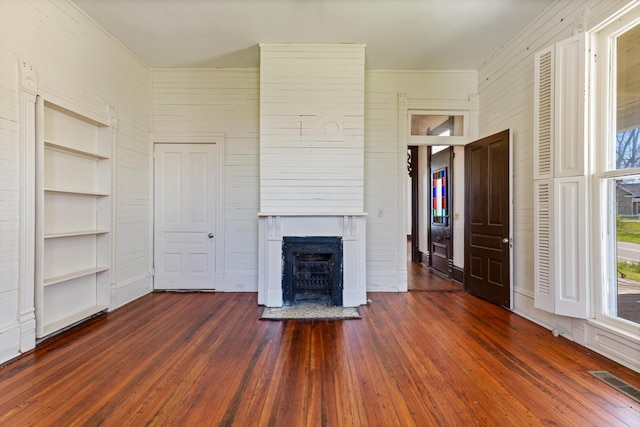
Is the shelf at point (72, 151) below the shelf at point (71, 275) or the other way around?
the other way around

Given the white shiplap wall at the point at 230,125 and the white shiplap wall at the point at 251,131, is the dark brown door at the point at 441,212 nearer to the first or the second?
the white shiplap wall at the point at 251,131

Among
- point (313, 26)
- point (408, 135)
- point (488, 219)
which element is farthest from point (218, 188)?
point (488, 219)

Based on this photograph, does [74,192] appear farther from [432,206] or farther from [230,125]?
[432,206]

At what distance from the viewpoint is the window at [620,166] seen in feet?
8.29

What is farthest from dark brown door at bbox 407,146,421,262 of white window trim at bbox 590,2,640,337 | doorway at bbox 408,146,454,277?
white window trim at bbox 590,2,640,337

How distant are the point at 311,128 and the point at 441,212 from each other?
11.5 feet

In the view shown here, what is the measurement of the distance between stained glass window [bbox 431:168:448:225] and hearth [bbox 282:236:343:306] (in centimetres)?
300

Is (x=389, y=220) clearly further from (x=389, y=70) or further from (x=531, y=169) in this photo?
(x=389, y=70)

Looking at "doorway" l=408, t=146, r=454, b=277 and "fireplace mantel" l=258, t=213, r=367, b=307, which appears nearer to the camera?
"fireplace mantel" l=258, t=213, r=367, b=307

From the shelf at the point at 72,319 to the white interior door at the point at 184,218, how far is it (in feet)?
3.68

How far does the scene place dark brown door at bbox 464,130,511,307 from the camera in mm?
3923

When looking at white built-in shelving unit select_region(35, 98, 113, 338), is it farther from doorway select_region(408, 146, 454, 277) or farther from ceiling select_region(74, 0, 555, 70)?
doorway select_region(408, 146, 454, 277)

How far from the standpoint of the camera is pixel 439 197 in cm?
620

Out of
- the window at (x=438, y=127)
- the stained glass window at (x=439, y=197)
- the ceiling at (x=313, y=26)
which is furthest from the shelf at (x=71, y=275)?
the stained glass window at (x=439, y=197)
